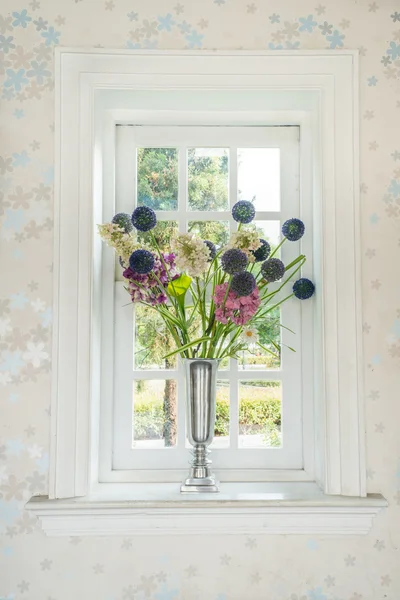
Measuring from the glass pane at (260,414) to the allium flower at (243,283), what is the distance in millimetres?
420

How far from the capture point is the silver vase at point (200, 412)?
5.04ft

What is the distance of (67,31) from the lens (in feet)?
5.08

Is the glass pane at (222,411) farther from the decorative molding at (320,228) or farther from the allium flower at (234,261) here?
the allium flower at (234,261)

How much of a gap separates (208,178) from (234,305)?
53 cm

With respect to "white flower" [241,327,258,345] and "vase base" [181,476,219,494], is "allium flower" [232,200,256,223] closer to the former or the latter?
"white flower" [241,327,258,345]

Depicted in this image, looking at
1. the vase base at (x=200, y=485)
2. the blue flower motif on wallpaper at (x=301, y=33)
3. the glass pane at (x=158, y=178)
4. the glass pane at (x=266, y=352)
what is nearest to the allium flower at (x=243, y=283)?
the glass pane at (x=266, y=352)

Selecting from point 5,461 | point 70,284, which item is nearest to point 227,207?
point 70,284

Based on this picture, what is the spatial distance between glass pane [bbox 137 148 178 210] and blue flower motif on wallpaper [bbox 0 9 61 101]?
0.38 m

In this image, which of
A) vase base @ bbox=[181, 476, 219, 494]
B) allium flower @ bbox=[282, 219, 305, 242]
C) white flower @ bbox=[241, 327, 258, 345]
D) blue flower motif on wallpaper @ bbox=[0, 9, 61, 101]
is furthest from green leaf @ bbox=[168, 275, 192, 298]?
blue flower motif on wallpaper @ bbox=[0, 9, 61, 101]

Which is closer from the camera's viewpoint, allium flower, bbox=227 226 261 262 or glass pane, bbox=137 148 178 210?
allium flower, bbox=227 226 261 262

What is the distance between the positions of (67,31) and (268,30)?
1.91 feet

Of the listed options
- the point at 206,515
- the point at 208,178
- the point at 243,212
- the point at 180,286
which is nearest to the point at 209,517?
the point at 206,515

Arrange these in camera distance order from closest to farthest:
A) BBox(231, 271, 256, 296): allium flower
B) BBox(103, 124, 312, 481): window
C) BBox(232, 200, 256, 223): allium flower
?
BBox(231, 271, 256, 296): allium flower
BBox(232, 200, 256, 223): allium flower
BBox(103, 124, 312, 481): window

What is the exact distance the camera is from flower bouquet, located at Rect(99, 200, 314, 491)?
57.5 inches
